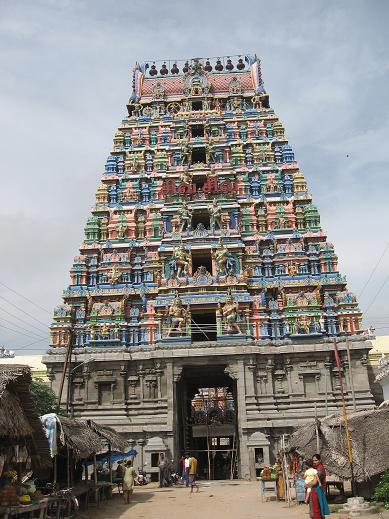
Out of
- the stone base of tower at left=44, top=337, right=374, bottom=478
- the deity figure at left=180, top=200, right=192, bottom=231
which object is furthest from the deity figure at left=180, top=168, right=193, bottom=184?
the stone base of tower at left=44, top=337, right=374, bottom=478

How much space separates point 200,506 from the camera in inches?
877

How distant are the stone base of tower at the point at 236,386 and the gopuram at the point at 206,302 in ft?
0.26

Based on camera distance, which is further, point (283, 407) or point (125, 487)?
point (283, 407)

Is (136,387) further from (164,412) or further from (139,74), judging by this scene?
(139,74)

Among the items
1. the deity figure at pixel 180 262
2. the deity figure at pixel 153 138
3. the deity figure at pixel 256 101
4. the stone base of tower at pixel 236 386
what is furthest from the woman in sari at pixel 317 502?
the deity figure at pixel 256 101

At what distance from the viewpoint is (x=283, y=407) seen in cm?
3534

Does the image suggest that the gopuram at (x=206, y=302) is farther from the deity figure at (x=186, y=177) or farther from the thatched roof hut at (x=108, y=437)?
the thatched roof hut at (x=108, y=437)

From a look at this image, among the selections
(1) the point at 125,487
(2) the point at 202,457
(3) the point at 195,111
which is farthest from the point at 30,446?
(3) the point at 195,111

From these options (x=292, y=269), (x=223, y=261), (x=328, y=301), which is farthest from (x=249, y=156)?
(x=328, y=301)

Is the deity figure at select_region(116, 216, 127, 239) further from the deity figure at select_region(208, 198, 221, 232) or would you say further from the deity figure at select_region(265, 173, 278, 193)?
the deity figure at select_region(265, 173, 278, 193)

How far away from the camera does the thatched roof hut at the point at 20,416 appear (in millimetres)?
15391

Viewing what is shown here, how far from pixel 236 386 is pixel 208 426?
649cm

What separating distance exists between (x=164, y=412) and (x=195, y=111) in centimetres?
2762

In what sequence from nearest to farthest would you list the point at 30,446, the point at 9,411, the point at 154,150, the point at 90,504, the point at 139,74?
the point at 9,411, the point at 30,446, the point at 90,504, the point at 154,150, the point at 139,74
